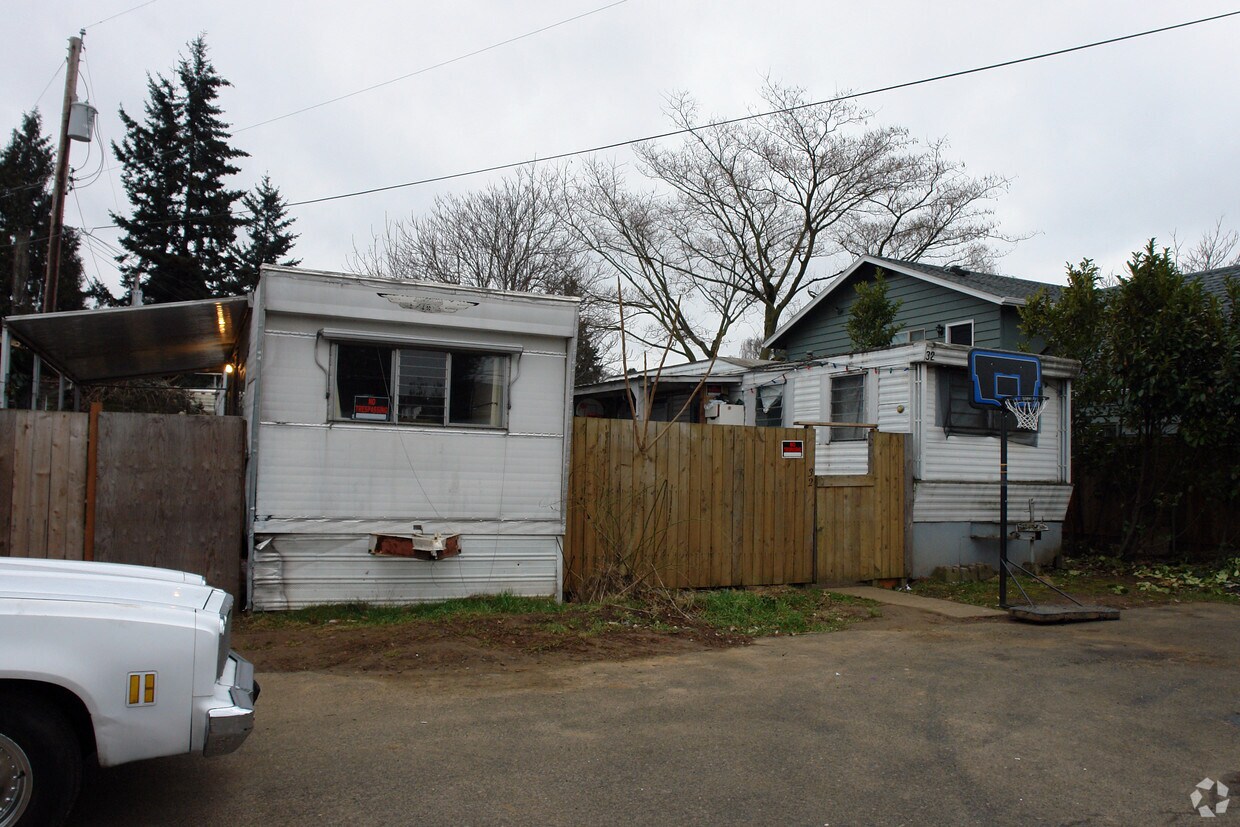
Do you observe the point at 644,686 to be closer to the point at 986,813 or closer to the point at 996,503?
the point at 986,813

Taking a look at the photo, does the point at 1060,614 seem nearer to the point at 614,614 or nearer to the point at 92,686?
the point at 614,614

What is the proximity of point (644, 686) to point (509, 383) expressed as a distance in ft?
12.7

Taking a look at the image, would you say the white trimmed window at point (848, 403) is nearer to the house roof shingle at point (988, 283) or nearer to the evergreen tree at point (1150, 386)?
the evergreen tree at point (1150, 386)

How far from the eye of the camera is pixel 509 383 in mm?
9367

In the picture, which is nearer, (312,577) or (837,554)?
(312,577)

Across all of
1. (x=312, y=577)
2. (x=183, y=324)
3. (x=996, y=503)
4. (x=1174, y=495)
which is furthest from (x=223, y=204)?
(x=1174, y=495)

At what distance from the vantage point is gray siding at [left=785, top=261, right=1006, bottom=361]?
18.2 metres

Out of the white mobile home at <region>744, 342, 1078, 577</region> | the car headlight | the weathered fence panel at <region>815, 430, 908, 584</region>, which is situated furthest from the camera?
the white mobile home at <region>744, 342, 1078, 577</region>

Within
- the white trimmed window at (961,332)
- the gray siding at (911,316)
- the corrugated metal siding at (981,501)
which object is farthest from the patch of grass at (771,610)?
the white trimmed window at (961,332)

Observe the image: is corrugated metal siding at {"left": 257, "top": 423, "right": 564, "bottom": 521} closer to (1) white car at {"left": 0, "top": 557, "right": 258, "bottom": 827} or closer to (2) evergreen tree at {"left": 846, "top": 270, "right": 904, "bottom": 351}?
(1) white car at {"left": 0, "top": 557, "right": 258, "bottom": 827}

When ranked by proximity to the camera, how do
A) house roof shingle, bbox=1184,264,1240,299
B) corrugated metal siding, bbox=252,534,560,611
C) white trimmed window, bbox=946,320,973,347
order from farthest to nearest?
white trimmed window, bbox=946,320,973,347 < house roof shingle, bbox=1184,264,1240,299 < corrugated metal siding, bbox=252,534,560,611

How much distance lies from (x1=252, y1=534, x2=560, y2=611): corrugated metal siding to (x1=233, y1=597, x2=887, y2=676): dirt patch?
0.44 meters

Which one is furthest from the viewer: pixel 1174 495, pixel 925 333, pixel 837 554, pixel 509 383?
pixel 925 333

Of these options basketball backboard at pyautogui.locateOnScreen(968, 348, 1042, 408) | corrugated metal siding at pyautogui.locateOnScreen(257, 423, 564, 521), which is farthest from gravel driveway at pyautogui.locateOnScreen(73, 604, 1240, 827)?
basketball backboard at pyautogui.locateOnScreen(968, 348, 1042, 408)
